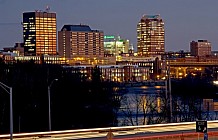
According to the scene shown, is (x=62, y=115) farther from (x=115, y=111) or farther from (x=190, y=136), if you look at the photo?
(x=190, y=136)

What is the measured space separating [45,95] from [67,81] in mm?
11412

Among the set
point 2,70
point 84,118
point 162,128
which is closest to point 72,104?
point 84,118

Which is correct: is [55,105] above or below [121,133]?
below

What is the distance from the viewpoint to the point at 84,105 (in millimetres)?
69438

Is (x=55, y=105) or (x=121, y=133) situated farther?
(x=55, y=105)

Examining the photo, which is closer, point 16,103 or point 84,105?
point 16,103

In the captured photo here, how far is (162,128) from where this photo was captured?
37.8m

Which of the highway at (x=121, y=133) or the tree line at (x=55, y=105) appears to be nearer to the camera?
the highway at (x=121, y=133)

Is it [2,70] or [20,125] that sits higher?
[2,70]

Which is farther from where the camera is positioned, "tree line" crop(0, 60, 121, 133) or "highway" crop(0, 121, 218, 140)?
"tree line" crop(0, 60, 121, 133)

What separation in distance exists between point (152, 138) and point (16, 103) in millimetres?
29845

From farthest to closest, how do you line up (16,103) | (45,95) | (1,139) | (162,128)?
(45,95) < (16,103) < (162,128) < (1,139)

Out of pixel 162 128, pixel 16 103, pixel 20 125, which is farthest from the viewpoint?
pixel 16 103

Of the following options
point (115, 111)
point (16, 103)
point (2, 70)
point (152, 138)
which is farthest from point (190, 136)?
point (2, 70)
